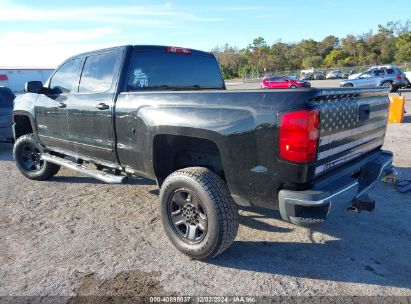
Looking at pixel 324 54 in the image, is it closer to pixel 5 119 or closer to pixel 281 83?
pixel 281 83

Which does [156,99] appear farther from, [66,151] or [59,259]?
[66,151]

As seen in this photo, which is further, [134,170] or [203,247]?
[134,170]

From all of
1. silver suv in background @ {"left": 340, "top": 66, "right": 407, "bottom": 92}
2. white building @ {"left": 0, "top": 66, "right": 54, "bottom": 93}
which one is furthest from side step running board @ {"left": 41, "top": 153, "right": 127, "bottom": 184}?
white building @ {"left": 0, "top": 66, "right": 54, "bottom": 93}

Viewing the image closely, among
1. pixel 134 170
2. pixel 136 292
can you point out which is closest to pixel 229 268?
pixel 136 292

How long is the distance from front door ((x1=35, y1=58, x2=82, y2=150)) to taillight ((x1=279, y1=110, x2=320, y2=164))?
3235 millimetres

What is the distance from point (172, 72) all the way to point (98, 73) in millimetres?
921

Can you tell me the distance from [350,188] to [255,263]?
1110mm

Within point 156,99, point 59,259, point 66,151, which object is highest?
point 156,99

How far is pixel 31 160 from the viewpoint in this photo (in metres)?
6.22

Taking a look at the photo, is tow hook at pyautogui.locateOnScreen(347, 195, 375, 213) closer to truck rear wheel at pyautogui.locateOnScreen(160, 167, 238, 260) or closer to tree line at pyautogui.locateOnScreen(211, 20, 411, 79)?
truck rear wheel at pyautogui.locateOnScreen(160, 167, 238, 260)

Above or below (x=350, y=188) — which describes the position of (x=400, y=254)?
below

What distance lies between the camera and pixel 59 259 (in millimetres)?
3441

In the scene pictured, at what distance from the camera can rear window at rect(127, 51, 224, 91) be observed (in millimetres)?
4113

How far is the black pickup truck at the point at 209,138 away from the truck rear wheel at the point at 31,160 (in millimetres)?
968
